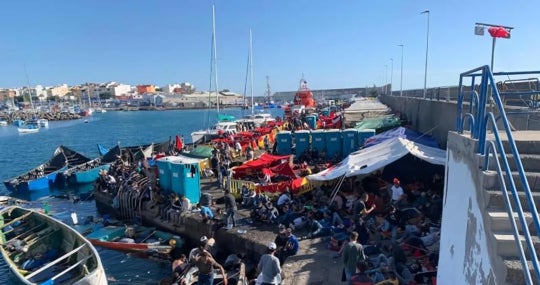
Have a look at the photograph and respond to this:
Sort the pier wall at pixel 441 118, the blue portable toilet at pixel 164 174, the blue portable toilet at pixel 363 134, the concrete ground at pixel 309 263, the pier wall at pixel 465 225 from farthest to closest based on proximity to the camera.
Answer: the blue portable toilet at pixel 363 134 → the blue portable toilet at pixel 164 174 → the pier wall at pixel 441 118 → the concrete ground at pixel 309 263 → the pier wall at pixel 465 225

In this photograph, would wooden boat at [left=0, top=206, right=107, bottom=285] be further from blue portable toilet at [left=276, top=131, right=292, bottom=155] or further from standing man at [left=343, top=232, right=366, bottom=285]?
blue portable toilet at [left=276, top=131, right=292, bottom=155]

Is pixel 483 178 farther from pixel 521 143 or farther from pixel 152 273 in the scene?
pixel 152 273

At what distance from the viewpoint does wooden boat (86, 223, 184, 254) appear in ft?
52.7

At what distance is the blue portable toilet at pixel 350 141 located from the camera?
74.7 feet

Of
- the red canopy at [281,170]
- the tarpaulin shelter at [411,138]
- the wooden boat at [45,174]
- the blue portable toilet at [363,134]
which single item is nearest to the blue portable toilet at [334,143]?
the blue portable toilet at [363,134]

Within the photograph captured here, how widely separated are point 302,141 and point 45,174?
23.2 m

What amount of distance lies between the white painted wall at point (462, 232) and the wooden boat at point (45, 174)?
107 ft

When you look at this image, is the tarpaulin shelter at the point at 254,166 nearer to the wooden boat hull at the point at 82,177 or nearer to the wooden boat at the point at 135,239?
the wooden boat at the point at 135,239

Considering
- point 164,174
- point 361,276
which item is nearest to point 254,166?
point 164,174

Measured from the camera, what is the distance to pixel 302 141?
950 inches

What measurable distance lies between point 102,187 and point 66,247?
969 cm

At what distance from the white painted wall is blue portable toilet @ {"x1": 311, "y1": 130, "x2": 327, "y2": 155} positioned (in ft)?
56.9

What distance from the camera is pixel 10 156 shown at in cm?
5059

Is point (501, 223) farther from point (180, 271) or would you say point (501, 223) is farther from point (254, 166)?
point (254, 166)
